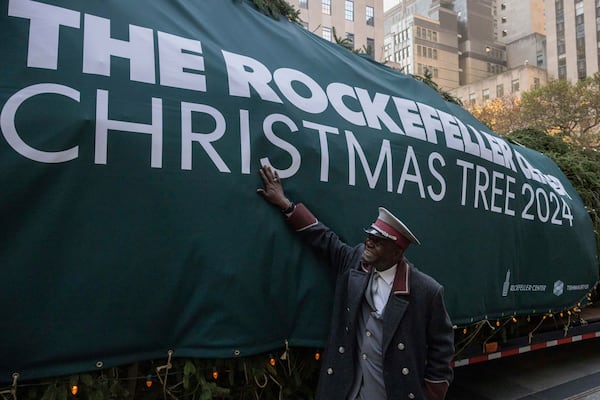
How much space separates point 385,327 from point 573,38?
60.3 meters

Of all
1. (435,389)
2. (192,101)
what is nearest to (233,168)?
(192,101)

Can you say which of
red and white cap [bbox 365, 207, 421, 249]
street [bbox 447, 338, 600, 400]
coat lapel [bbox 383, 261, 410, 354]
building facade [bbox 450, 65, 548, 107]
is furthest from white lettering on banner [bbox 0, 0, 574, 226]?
building facade [bbox 450, 65, 548, 107]

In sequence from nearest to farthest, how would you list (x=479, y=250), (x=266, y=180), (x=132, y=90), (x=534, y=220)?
(x=132, y=90) < (x=266, y=180) < (x=479, y=250) < (x=534, y=220)

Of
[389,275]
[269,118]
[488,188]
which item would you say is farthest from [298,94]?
[488,188]

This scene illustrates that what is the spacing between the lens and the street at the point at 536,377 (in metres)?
4.69

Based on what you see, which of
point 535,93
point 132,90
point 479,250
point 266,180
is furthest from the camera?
point 535,93

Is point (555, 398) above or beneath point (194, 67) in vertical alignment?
beneath

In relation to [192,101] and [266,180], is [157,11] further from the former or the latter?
[266,180]

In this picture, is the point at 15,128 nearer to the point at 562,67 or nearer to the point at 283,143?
the point at 283,143

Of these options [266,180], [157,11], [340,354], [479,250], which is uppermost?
[157,11]

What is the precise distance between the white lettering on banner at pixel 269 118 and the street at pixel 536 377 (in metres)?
2.03

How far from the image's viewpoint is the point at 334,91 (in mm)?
2846

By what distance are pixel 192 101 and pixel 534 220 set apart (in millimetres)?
3146

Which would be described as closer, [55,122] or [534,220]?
[55,122]
